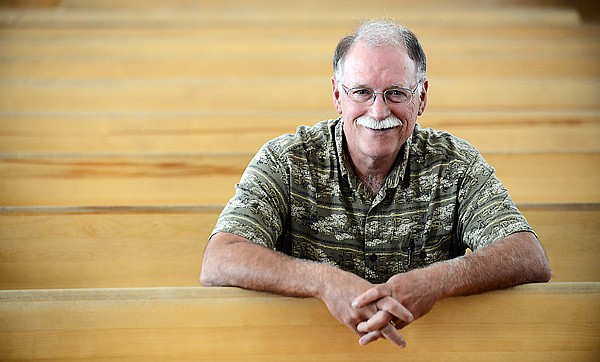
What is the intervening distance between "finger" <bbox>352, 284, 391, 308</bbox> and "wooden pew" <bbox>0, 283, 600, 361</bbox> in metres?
0.06

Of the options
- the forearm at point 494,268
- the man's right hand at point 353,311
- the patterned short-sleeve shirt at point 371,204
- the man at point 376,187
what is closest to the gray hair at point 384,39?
the man at point 376,187

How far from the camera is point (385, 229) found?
1.52m

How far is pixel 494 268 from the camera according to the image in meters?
1.30

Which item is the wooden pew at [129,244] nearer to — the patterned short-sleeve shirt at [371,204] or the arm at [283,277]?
the patterned short-sleeve shirt at [371,204]

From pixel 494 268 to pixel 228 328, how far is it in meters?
0.42

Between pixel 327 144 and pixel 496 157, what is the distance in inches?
30.3

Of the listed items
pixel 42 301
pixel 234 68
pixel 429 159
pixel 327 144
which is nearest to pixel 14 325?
pixel 42 301

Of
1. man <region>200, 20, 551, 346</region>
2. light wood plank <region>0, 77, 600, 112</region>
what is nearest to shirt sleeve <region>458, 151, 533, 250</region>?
man <region>200, 20, 551, 346</region>

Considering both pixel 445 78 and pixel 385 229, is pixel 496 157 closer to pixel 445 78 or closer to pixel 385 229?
pixel 385 229

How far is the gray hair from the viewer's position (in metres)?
1.48

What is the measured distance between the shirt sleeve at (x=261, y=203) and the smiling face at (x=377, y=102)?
0.15m

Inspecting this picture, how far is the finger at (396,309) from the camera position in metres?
1.19

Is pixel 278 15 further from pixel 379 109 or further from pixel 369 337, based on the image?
pixel 369 337

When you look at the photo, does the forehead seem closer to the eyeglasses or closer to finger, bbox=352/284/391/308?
the eyeglasses
